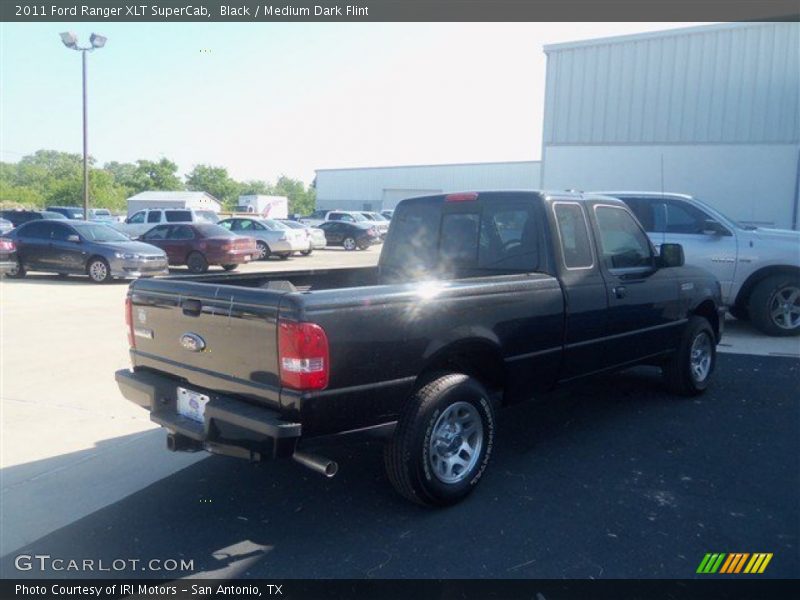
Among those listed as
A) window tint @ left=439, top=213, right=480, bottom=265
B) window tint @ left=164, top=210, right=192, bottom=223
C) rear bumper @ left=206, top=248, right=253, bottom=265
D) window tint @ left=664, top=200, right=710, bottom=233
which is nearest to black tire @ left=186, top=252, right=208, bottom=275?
rear bumper @ left=206, top=248, right=253, bottom=265

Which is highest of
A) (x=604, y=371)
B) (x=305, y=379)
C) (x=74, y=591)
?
(x=305, y=379)

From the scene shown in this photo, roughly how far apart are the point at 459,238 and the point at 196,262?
15.4 metres

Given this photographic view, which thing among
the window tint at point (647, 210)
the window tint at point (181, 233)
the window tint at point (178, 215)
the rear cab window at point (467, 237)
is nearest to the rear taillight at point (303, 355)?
the rear cab window at point (467, 237)

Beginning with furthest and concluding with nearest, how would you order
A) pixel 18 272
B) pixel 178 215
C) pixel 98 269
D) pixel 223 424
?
pixel 178 215 < pixel 18 272 < pixel 98 269 < pixel 223 424

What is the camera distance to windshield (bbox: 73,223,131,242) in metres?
16.4

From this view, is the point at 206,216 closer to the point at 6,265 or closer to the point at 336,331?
the point at 6,265

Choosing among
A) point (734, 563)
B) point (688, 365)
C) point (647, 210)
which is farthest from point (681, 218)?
point (734, 563)

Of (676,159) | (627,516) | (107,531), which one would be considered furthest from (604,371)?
(676,159)

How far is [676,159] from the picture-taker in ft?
58.4

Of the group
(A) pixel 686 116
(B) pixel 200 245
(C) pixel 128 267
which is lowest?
(C) pixel 128 267

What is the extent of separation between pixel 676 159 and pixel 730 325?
869 cm

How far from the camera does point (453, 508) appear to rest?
13.1 ft

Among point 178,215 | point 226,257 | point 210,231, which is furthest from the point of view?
point 178,215

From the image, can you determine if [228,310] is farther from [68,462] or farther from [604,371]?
[604,371]
